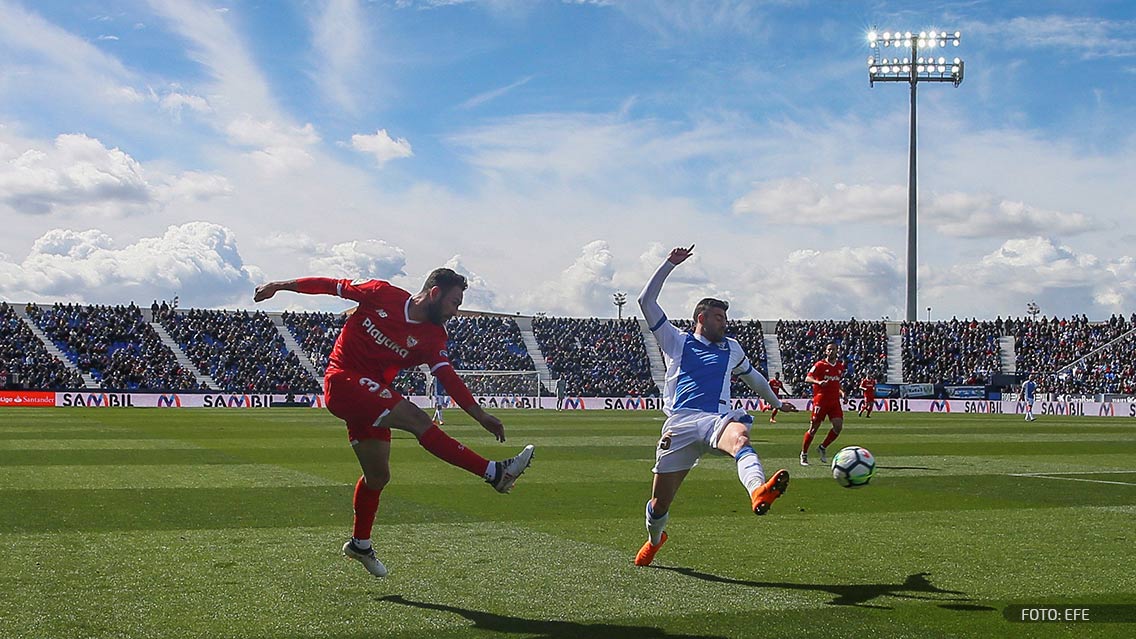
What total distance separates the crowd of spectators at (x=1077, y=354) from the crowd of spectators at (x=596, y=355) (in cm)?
1991

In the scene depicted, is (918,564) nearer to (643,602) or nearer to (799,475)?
(643,602)

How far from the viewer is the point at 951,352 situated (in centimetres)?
5728

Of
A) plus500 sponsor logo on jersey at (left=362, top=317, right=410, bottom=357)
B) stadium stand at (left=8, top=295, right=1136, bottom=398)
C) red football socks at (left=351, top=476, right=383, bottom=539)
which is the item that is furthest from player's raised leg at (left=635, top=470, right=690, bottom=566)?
stadium stand at (left=8, top=295, right=1136, bottom=398)

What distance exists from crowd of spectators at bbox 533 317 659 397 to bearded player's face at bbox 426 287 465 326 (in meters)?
47.2

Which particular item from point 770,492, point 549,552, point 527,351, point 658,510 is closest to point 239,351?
point 527,351

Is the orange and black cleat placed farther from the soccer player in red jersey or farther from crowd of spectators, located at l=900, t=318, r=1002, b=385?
crowd of spectators, located at l=900, t=318, r=1002, b=385

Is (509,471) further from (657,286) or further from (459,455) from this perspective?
(657,286)

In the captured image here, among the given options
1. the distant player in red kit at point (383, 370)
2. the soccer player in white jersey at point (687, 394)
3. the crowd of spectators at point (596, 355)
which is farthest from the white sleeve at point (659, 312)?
the crowd of spectators at point (596, 355)

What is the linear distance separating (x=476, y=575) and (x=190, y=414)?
104ft

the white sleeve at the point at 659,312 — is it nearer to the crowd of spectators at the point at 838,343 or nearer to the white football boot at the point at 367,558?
the white football boot at the point at 367,558

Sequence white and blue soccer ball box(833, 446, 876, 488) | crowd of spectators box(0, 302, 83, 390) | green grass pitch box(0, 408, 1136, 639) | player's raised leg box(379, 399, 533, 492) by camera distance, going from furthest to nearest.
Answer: crowd of spectators box(0, 302, 83, 390), white and blue soccer ball box(833, 446, 876, 488), player's raised leg box(379, 399, 533, 492), green grass pitch box(0, 408, 1136, 639)

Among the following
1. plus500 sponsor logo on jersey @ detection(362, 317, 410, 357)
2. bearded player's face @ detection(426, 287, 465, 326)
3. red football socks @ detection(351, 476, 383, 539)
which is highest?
bearded player's face @ detection(426, 287, 465, 326)

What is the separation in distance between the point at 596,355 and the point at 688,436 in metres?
50.8

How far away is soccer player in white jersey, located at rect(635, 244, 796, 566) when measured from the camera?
25.8ft
